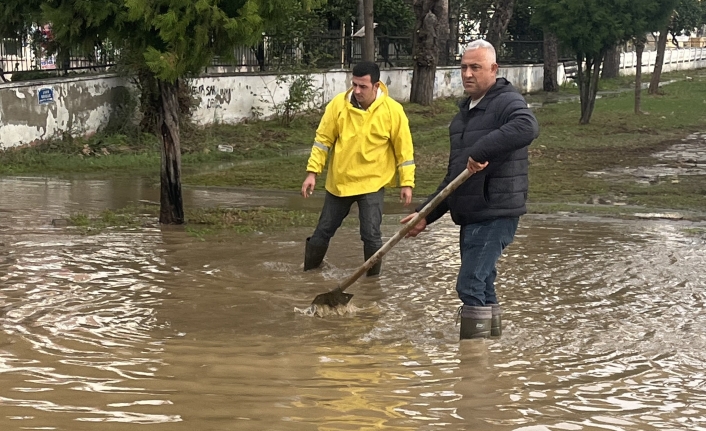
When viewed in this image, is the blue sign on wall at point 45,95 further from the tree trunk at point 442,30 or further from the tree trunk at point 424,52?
the tree trunk at point 442,30

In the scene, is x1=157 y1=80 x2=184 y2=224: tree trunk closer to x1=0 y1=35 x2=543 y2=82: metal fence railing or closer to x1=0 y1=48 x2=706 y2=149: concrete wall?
x1=0 y1=35 x2=543 y2=82: metal fence railing

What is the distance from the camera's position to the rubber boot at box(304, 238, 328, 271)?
860 centimetres

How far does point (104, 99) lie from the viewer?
1967 cm

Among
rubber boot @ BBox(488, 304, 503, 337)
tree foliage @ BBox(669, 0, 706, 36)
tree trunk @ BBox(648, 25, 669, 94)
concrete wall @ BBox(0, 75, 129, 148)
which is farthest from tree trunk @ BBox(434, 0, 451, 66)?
rubber boot @ BBox(488, 304, 503, 337)

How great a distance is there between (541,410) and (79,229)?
21.1 feet

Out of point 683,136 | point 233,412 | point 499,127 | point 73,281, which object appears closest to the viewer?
point 233,412

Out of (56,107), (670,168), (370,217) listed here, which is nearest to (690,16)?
(670,168)

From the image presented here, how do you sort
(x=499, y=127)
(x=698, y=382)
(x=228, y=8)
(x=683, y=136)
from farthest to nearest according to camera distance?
(x=683, y=136) → (x=228, y=8) → (x=499, y=127) → (x=698, y=382)

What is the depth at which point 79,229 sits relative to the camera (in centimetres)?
1038

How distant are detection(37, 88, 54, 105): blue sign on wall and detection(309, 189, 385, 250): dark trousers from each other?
10.5 metres

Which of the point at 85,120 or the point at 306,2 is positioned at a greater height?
the point at 306,2

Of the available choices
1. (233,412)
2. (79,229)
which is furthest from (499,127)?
(79,229)

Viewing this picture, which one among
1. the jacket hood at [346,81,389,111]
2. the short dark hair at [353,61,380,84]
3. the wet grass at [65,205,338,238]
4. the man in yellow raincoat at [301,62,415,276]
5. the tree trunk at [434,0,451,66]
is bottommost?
the wet grass at [65,205,338,238]

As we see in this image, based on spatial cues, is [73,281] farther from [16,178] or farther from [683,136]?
[683,136]
